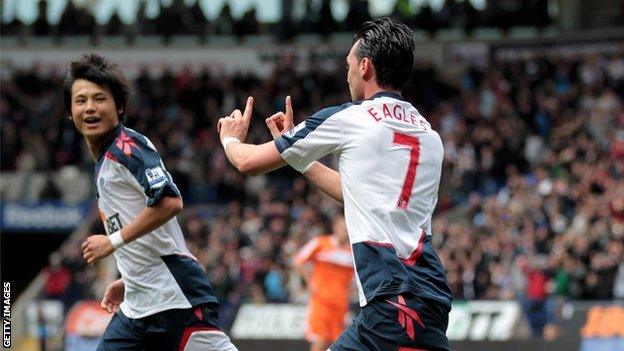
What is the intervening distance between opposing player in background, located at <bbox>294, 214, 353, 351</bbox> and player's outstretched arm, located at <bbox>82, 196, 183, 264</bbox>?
8.13 meters

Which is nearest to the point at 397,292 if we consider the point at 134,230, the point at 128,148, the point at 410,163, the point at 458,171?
the point at 410,163

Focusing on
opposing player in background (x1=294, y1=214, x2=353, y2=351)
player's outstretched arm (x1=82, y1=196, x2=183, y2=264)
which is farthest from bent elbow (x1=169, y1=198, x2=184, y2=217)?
opposing player in background (x1=294, y1=214, x2=353, y2=351)

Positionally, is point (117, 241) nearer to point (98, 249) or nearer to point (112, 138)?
point (98, 249)

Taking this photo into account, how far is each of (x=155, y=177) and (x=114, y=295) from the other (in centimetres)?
81

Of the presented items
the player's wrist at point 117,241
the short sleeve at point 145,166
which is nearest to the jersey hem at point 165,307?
the player's wrist at point 117,241

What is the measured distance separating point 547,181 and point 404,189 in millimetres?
16591

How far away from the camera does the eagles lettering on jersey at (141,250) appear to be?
6.38 m

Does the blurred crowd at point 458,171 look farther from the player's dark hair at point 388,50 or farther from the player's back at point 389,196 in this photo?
the player's dark hair at point 388,50

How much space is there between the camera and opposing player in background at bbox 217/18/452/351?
17.6 feet

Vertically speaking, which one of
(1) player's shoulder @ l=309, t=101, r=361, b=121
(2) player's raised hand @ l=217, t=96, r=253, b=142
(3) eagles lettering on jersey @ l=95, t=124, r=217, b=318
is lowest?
(3) eagles lettering on jersey @ l=95, t=124, r=217, b=318

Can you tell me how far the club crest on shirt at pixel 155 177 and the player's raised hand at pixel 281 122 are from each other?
66 centimetres

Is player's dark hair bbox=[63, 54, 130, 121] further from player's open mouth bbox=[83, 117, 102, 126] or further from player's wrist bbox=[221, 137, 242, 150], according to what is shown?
player's wrist bbox=[221, 137, 242, 150]

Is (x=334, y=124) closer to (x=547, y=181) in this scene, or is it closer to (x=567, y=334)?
(x=567, y=334)

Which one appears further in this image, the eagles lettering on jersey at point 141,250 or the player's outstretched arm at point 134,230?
the eagles lettering on jersey at point 141,250
